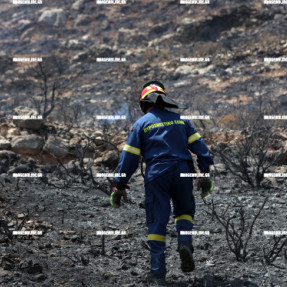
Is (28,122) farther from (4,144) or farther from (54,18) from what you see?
(54,18)

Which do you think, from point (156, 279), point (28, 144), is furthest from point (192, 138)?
point (28, 144)

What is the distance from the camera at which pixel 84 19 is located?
41062 mm

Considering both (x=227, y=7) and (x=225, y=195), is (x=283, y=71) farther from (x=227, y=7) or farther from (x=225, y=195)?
(x=225, y=195)

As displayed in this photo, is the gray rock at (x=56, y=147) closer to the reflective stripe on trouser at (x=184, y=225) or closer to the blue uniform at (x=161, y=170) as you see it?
the blue uniform at (x=161, y=170)

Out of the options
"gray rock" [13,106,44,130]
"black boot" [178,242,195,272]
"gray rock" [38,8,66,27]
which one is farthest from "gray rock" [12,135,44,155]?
"gray rock" [38,8,66,27]

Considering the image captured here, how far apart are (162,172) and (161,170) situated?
0.7 inches

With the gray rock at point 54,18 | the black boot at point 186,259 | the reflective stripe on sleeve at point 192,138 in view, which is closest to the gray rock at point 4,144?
the reflective stripe on sleeve at point 192,138

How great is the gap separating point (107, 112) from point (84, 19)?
69.5 ft

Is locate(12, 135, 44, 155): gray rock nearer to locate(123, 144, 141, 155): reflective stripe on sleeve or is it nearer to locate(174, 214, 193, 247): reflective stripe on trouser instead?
locate(123, 144, 141, 155): reflective stripe on sleeve

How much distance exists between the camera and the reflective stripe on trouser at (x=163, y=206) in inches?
126

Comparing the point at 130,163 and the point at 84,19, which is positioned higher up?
the point at 84,19

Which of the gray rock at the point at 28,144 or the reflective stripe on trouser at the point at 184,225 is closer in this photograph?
the reflective stripe on trouser at the point at 184,225

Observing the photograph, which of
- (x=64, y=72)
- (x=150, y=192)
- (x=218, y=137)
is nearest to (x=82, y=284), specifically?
(x=150, y=192)

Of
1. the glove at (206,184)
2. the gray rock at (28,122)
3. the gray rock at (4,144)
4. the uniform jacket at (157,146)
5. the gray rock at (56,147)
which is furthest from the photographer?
the gray rock at (28,122)
